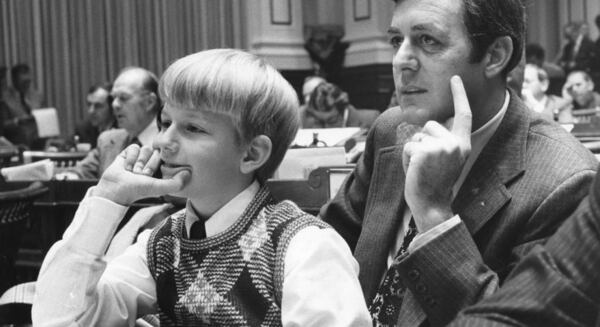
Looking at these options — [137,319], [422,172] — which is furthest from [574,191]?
[137,319]

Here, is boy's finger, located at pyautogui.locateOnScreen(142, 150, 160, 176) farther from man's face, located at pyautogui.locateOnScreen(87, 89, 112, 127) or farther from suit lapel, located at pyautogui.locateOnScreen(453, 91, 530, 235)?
man's face, located at pyautogui.locateOnScreen(87, 89, 112, 127)

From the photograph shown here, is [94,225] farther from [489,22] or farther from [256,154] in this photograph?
[489,22]

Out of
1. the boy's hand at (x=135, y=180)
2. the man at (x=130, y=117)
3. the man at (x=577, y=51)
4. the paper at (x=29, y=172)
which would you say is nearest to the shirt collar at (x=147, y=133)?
the man at (x=130, y=117)

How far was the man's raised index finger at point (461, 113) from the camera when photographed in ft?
4.92

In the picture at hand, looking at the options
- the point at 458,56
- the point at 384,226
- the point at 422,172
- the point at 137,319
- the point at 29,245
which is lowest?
the point at 29,245

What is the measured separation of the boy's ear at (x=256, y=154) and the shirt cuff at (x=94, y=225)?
227 mm

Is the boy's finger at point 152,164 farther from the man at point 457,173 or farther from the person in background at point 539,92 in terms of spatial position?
the person in background at point 539,92

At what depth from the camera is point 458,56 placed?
162cm

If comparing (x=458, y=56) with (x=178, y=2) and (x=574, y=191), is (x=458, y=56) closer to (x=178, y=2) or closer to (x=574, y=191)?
(x=574, y=191)

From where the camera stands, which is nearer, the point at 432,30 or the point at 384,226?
the point at 432,30

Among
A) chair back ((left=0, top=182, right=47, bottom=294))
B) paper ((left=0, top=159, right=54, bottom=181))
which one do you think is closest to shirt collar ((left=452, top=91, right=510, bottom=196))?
chair back ((left=0, top=182, right=47, bottom=294))

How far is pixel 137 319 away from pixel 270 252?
1.09ft

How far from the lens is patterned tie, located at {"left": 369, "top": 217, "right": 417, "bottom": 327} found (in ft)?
5.43

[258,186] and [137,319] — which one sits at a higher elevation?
[258,186]
